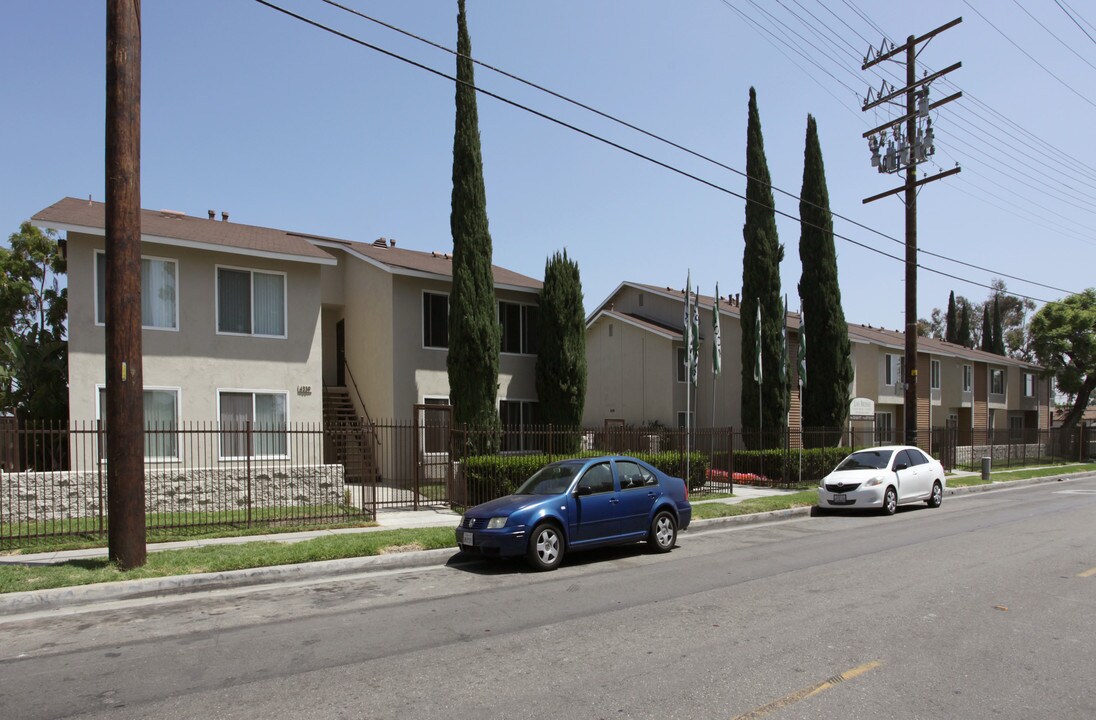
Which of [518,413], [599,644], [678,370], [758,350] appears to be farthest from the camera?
[678,370]

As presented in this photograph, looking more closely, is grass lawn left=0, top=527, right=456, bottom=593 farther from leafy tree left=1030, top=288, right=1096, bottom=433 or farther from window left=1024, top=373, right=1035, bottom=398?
window left=1024, top=373, right=1035, bottom=398

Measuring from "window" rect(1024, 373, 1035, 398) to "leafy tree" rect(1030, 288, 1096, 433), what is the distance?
15.5 feet

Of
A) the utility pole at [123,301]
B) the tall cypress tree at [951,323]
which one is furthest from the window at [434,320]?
the tall cypress tree at [951,323]

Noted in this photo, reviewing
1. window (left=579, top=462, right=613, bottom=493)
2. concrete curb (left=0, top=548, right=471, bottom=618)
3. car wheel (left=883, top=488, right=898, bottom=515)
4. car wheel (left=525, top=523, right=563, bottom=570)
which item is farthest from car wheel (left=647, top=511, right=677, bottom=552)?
car wheel (left=883, top=488, right=898, bottom=515)

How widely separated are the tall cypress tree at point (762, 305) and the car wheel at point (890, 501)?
10.2m

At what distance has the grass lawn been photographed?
9080mm

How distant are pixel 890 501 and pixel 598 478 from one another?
9472 mm

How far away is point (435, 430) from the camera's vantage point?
67.7ft

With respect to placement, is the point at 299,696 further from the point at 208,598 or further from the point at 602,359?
the point at 602,359

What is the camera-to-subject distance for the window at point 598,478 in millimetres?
11109

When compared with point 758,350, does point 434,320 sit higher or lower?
higher

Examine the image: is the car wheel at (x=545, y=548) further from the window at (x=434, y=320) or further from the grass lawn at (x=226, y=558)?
the window at (x=434, y=320)

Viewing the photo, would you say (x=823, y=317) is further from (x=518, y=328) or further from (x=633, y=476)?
(x=633, y=476)

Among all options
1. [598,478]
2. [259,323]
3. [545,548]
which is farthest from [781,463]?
[259,323]
